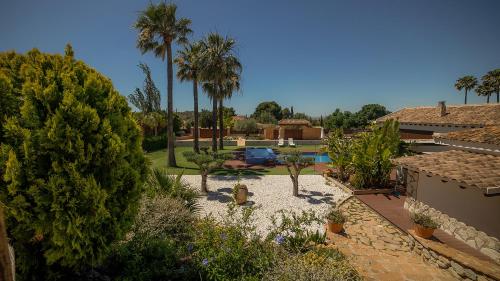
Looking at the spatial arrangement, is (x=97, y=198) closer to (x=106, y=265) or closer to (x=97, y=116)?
(x=97, y=116)

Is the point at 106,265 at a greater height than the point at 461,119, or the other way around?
the point at 461,119

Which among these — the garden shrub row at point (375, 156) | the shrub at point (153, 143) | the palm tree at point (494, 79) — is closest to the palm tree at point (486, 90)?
the palm tree at point (494, 79)

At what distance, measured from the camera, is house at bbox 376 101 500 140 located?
A: 20.6 meters

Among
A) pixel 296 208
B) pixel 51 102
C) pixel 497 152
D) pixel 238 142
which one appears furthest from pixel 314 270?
pixel 238 142

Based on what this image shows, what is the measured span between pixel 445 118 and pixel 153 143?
32482mm

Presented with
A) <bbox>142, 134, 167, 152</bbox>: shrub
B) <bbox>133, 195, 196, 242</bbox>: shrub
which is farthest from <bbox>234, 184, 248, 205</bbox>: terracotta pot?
<bbox>142, 134, 167, 152</bbox>: shrub

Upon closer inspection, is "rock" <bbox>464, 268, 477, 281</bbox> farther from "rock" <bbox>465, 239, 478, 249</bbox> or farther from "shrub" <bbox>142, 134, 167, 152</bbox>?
"shrub" <bbox>142, 134, 167, 152</bbox>

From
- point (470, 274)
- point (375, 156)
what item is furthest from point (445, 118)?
point (470, 274)

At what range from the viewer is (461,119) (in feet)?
72.5

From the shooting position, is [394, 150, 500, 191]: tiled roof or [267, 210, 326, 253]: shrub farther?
[394, 150, 500, 191]: tiled roof

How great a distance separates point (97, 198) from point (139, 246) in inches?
81.5

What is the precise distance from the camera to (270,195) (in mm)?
13883

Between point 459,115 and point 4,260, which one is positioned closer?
point 4,260

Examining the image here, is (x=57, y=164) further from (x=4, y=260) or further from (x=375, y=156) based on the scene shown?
(x=375, y=156)
